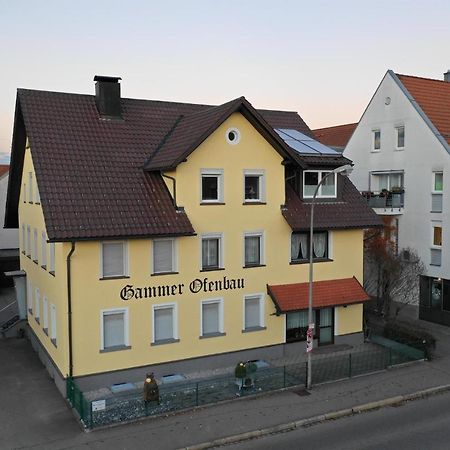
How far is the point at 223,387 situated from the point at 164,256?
5.07 meters

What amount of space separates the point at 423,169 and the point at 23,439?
22.7m

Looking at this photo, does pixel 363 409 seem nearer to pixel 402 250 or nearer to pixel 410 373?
pixel 410 373

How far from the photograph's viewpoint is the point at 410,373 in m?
20.9

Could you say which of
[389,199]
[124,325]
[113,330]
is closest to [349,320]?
[389,199]

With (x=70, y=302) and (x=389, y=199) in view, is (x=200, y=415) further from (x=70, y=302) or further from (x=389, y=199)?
(x=389, y=199)

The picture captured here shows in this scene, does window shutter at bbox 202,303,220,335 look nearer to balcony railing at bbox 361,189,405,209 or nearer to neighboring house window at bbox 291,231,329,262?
neighboring house window at bbox 291,231,329,262

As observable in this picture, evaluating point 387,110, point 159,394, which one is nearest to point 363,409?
point 159,394

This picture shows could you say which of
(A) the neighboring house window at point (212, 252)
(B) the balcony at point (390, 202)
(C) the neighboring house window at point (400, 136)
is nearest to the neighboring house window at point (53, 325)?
(A) the neighboring house window at point (212, 252)

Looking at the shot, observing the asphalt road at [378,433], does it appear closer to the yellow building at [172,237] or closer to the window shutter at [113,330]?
the yellow building at [172,237]

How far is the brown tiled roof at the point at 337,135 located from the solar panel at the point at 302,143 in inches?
833

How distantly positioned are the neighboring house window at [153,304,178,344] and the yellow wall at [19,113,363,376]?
20cm

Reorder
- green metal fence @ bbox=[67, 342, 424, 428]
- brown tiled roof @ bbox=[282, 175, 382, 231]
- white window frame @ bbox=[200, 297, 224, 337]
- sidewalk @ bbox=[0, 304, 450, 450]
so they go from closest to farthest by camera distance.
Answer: sidewalk @ bbox=[0, 304, 450, 450]
green metal fence @ bbox=[67, 342, 424, 428]
white window frame @ bbox=[200, 297, 224, 337]
brown tiled roof @ bbox=[282, 175, 382, 231]

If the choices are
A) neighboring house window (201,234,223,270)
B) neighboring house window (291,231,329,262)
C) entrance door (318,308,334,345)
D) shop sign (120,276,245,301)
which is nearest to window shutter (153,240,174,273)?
shop sign (120,276,245,301)

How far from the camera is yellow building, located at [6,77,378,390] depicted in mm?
18766
